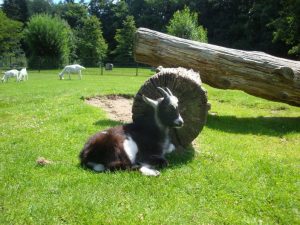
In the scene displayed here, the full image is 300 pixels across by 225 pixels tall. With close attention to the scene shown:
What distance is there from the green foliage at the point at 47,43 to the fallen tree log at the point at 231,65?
1780 inches

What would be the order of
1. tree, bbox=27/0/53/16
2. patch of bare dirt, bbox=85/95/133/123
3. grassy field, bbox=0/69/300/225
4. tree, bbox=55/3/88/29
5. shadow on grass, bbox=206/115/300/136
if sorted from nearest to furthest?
grassy field, bbox=0/69/300/225, shadow on grass, bbox=206/115/300/136, patch of bare dirt, bbox=85/95/133/123, tree, bbox=55/3/88/29, tree, bbox=27/0/53/16

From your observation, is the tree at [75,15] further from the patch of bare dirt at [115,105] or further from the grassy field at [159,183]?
the grassy field at [159,183]

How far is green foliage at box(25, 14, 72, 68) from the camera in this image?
2201 inches

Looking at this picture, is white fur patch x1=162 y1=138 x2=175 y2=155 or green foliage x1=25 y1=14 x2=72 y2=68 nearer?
white fur patch x1=162 y1=138 x2=175 y2=155

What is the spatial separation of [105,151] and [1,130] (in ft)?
14.8

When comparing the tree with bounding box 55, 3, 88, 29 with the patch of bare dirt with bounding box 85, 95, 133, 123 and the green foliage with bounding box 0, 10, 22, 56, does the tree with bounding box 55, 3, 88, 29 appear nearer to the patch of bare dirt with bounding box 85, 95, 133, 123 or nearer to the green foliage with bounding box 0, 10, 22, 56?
the green foliage with bounding box 0, 10, 22, 56

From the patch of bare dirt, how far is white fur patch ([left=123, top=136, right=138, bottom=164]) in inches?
144

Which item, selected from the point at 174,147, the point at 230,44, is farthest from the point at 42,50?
the point at 174,147

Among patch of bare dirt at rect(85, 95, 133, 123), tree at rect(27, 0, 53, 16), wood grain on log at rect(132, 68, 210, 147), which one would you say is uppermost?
tree at rect(27, 0, 53, 16)

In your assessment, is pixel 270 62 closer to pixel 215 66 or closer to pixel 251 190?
pixel 215 66

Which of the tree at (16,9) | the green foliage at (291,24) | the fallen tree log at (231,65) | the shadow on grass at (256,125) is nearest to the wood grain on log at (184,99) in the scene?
the shadow on grass at (256,125)

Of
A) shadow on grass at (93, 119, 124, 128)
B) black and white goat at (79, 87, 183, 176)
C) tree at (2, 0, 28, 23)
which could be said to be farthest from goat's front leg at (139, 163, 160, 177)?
tree at (2, 0, 28, 23)

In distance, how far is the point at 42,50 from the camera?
57.3m

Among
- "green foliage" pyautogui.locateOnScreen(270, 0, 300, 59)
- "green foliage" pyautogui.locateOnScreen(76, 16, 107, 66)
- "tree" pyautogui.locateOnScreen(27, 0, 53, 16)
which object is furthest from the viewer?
"tree" pyautogui.locateOnScreen(27, 0, 53, 16)
